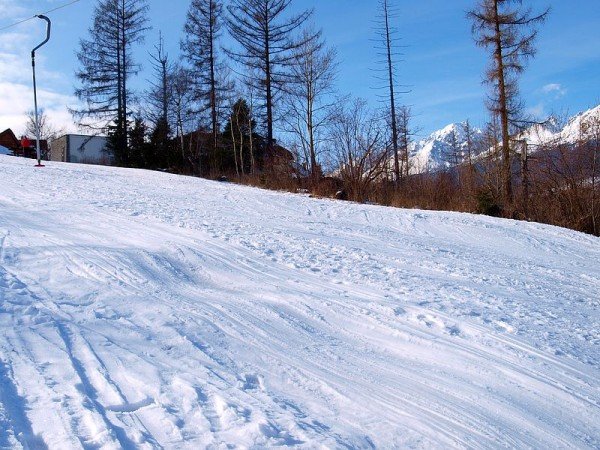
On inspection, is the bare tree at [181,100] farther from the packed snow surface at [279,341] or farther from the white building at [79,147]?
the packed snow surface at [279,341]

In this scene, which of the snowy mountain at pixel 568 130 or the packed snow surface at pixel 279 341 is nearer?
the packed snow surface at pixel 279 341

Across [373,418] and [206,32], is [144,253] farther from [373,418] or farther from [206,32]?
[206,32]

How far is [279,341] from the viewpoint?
4488 millimetres

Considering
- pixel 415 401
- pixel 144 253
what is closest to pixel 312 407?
pixel 415 401

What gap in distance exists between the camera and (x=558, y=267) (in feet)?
28.1

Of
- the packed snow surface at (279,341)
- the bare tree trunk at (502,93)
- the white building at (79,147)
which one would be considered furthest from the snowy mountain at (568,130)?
the white building at (79,147)

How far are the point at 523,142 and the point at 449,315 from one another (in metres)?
14.1

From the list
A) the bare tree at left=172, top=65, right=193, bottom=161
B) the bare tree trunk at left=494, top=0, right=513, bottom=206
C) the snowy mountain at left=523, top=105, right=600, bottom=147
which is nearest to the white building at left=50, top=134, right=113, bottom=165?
the bare tree at left=172, top=65, right=193, bottom=161

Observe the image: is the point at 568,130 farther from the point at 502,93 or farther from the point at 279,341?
the point at 279,341

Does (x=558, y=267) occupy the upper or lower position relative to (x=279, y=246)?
lower

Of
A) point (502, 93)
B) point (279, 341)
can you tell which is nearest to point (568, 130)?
point (502, 93)

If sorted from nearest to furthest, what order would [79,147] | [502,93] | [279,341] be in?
[279,341]
[502,93]
[79,147]

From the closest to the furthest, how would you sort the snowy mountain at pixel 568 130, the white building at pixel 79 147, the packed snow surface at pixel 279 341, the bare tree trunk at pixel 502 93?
the packed snow surface at pixel 279 341 → the snowy mountain at pixel 568 130 → the bare tree trunk at pixel 502 93 → the white building at pixel 79 147

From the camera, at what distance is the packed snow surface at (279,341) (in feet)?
10.2
